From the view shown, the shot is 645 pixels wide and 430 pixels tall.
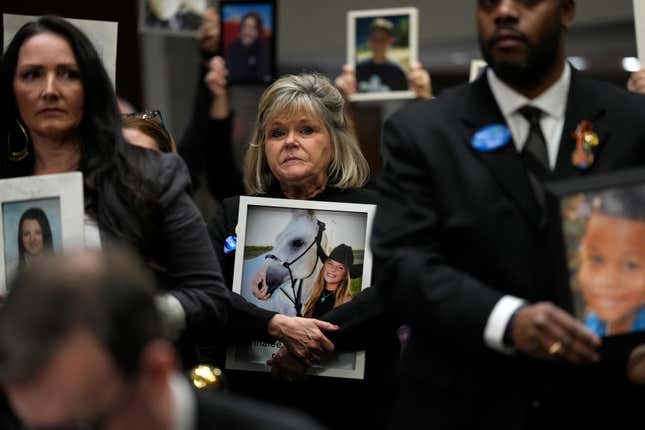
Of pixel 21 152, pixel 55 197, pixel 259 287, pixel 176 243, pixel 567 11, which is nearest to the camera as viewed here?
pixel 567 11

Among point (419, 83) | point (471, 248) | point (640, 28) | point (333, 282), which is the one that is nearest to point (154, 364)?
point (471, 248)

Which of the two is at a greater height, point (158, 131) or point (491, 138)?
point (491, 138)

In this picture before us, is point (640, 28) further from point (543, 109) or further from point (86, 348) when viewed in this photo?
point (86, 348)

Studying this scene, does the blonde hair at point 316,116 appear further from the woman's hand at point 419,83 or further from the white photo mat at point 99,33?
the woman's hand at point 419,83

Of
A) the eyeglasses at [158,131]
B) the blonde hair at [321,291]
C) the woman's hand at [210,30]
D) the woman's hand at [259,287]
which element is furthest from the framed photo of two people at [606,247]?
the woman's hand at [210,30]

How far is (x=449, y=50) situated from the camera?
353 inches

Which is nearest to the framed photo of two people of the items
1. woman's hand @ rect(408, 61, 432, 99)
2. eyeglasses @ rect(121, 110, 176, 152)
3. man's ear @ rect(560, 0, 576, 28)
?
man's ear @ rect(560, 0, 576, 28)

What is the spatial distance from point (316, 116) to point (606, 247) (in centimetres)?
150

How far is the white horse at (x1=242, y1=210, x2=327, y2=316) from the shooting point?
3850 millimetres

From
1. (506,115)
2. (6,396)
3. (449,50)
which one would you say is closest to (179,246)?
(6,396)

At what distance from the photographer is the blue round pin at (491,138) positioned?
282 centimetres

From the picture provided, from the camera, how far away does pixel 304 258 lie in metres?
3.85

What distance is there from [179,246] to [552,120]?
95 centimetres

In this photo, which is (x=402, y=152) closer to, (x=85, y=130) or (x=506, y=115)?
(x=506, y=115)
